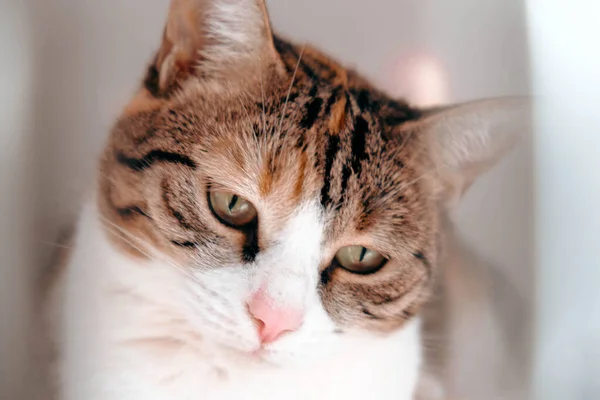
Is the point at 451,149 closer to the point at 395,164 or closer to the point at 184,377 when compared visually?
the point at 395,164

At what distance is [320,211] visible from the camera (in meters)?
0.66

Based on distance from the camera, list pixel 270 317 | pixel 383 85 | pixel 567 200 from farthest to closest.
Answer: pixel 567 200 < pixel 383 85 < pixel 270 317

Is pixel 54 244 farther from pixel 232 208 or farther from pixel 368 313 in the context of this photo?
pixel 368 313

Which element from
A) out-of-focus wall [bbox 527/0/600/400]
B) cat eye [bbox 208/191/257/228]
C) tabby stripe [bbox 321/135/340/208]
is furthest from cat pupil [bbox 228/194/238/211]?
out-of-focus wall [bbox 527/0/600/400]

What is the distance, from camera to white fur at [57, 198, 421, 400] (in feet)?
2.14

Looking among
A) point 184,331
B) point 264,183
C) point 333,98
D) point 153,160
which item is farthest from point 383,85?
point 184,331

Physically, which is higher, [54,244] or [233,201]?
[233,201]

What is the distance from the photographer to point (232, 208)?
67 centimetres

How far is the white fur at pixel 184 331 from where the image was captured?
0.65 m

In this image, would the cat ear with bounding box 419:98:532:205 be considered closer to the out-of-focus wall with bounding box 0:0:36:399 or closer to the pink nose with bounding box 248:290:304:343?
the pink nose with bounding box 248:290:304:343

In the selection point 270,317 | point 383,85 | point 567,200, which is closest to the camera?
point 270,317

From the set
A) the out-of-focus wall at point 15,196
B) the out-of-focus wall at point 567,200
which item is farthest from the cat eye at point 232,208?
the out-of-focus wall at point 567,200

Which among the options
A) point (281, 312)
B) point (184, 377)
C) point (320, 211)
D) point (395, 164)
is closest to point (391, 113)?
point (395, 164)

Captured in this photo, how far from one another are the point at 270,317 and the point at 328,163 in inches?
8.1
